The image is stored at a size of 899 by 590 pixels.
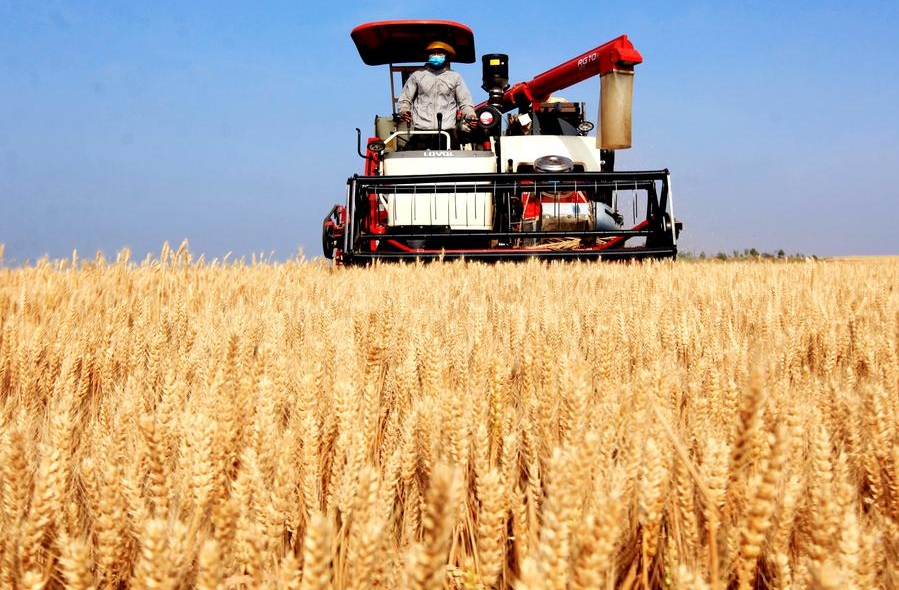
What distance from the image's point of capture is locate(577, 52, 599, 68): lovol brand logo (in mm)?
6935

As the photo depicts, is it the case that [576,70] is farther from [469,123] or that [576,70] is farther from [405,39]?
[405,39]

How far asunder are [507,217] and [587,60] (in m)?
1.82

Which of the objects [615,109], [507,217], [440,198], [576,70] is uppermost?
[576,70]

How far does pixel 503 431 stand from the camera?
1.28 meters

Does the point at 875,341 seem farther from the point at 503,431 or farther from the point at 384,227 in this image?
the point at 384,227

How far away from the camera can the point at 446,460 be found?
104 cm

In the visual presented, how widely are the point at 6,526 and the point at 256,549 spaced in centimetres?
38

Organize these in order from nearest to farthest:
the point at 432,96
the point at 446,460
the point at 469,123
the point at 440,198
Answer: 1. the point at 446,460
2. the point at 440,198
3. the point at 469,123
4. the point at 432,96

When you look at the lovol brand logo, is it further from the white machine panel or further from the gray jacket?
the white machine panel

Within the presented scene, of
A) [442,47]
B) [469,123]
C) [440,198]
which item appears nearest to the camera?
[440,198]

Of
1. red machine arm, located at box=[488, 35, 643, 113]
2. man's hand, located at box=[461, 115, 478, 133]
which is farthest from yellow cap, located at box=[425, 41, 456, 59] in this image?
red machine arm, located at box=[488, 35, 643, 113]

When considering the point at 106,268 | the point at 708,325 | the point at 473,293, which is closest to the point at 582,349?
the point at 708,325

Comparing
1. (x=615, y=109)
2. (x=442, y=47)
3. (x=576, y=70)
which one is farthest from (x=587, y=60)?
(x=442, y=47)

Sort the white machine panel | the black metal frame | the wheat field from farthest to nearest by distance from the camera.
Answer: the white machine panel
the black metal frame
the wheat field
